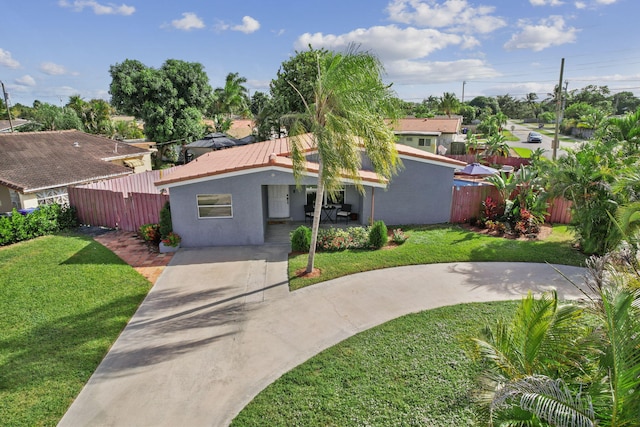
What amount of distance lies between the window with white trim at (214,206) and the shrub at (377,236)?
5.16m

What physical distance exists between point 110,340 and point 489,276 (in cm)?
995

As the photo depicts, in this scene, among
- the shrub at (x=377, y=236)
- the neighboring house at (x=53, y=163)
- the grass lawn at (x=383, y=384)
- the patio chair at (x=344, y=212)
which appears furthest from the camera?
the neighboring house at (x=53, y=163)

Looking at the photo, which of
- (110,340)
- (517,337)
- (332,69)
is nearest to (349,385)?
(517,337)

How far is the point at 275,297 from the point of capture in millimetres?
10031

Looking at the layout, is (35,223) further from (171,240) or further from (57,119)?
(57,119)

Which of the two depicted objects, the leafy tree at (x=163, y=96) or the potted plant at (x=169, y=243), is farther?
the leafy tree at (x=163, y=96)

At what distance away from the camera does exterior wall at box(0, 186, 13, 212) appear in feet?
58.3

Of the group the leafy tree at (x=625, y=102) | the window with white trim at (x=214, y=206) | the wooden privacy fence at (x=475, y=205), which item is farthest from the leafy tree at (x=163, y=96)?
the leafy tree at (x=625, y=102)

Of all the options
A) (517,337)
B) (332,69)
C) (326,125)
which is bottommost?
(517,337)

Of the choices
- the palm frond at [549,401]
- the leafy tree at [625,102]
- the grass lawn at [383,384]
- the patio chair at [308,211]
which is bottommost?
the grass lawn at [383,384]

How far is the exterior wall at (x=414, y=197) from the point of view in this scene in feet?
51.1

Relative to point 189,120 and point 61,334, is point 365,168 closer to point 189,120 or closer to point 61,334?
point 61,334

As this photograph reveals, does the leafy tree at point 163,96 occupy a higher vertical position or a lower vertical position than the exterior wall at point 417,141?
higher

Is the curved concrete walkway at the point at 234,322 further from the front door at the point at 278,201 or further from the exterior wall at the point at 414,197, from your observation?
the exterior wall at the point at 414,197
